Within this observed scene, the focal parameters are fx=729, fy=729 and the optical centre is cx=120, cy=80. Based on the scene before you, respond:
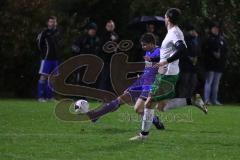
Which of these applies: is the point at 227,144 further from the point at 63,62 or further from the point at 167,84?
the point at 63,62

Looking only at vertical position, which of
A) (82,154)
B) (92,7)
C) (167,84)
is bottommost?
(82,154)

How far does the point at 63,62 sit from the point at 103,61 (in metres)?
2.08

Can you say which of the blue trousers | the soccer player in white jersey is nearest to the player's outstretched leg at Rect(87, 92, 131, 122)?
the soccer player in white jersey

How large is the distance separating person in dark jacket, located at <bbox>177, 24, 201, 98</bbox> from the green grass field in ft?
15.0

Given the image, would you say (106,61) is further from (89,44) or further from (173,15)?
(173,15)

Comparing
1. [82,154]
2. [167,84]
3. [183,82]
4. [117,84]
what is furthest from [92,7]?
[82,154]

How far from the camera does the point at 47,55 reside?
21.2 m

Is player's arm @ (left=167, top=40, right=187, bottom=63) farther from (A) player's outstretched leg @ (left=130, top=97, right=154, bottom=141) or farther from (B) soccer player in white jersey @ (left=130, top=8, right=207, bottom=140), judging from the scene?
(A) player's outstretched leg @ (left=130, top=97, right=154, bottom=141)

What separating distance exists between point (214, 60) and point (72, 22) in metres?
5.02

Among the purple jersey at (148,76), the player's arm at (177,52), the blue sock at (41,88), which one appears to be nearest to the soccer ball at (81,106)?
the purple jersey at (148,76)

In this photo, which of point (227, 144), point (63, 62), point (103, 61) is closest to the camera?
point (227, 144)

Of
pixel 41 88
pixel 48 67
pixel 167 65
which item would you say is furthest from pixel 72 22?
pixel 167 65

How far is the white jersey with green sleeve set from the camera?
1156 centimetres

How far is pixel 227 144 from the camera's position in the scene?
37.6 ft
